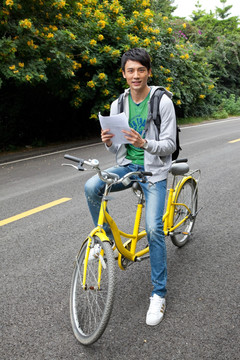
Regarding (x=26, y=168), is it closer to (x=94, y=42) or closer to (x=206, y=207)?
(x=94, y=42)

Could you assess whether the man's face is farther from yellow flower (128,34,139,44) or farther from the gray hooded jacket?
yellow flower (128,34,139,44)

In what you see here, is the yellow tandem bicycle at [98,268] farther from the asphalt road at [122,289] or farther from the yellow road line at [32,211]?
the yellow road line at [32,211]

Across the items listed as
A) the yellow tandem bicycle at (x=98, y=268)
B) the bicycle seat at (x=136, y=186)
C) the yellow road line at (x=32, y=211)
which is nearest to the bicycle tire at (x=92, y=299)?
the yellow tandem bicycle at (x=98, y=268)

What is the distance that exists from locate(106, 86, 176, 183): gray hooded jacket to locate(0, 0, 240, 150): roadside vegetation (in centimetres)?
651

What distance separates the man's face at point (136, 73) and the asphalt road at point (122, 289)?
1678mm

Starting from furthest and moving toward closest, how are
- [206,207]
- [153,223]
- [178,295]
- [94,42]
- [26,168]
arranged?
1. [94,42]
2. [26,168]
3. [206,207]
4. [178,295]
5. [153,223]

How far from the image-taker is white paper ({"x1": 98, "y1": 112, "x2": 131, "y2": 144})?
2742 mm

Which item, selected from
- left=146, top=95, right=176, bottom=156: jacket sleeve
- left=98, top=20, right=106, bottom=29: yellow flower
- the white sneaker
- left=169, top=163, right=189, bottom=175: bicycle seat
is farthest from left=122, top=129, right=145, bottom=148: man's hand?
left=98, top=20, right=106, bottom=29: yellow flower

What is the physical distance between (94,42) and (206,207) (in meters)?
6.98

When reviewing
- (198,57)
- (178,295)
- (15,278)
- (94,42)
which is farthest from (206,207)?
(198,57)

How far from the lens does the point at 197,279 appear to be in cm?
360

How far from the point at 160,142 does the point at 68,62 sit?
816 cm

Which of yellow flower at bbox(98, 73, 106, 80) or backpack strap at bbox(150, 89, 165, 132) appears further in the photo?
yellow flower at bbox(98, 73, 106, 80)

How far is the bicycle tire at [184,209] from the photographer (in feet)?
13.3
